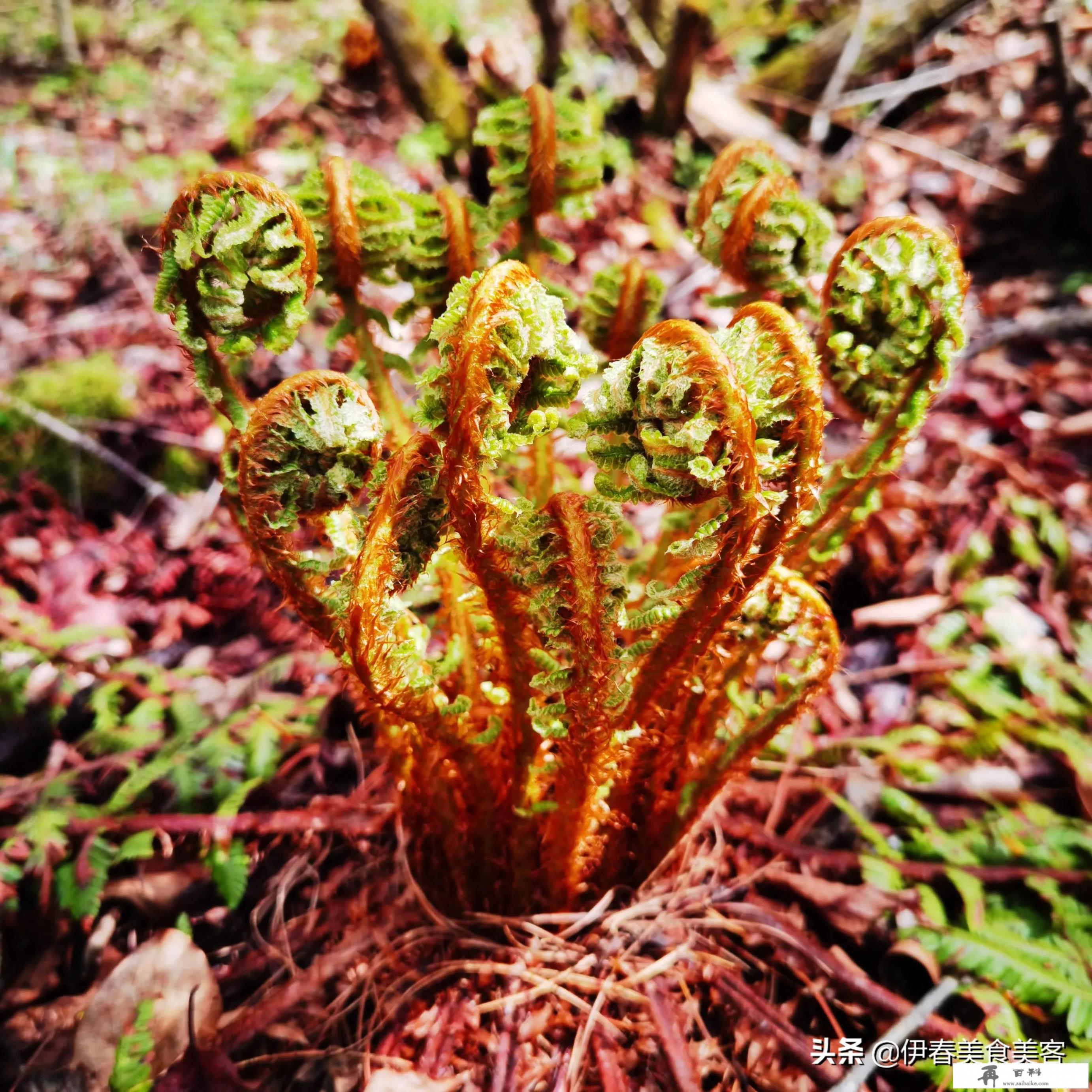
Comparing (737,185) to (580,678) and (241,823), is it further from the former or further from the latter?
(241,823)

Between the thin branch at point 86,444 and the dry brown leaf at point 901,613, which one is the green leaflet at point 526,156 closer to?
the dry brown leaf at point 901,613

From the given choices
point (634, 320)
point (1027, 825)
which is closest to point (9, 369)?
point (634, 320)

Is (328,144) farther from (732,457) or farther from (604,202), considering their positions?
(732,457)

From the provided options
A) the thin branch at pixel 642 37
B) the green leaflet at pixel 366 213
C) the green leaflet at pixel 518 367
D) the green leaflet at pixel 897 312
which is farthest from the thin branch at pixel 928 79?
the green leaflet at pixel 518 367

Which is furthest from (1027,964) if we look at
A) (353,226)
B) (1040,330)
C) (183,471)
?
(183,471)

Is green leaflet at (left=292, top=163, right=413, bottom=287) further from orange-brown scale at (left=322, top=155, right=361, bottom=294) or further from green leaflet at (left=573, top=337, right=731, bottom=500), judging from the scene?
green leaflet at (left=573, top=337, right=731, bottom=500)

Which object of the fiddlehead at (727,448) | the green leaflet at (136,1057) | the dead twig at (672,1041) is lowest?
the dead twig at (672,1041)
